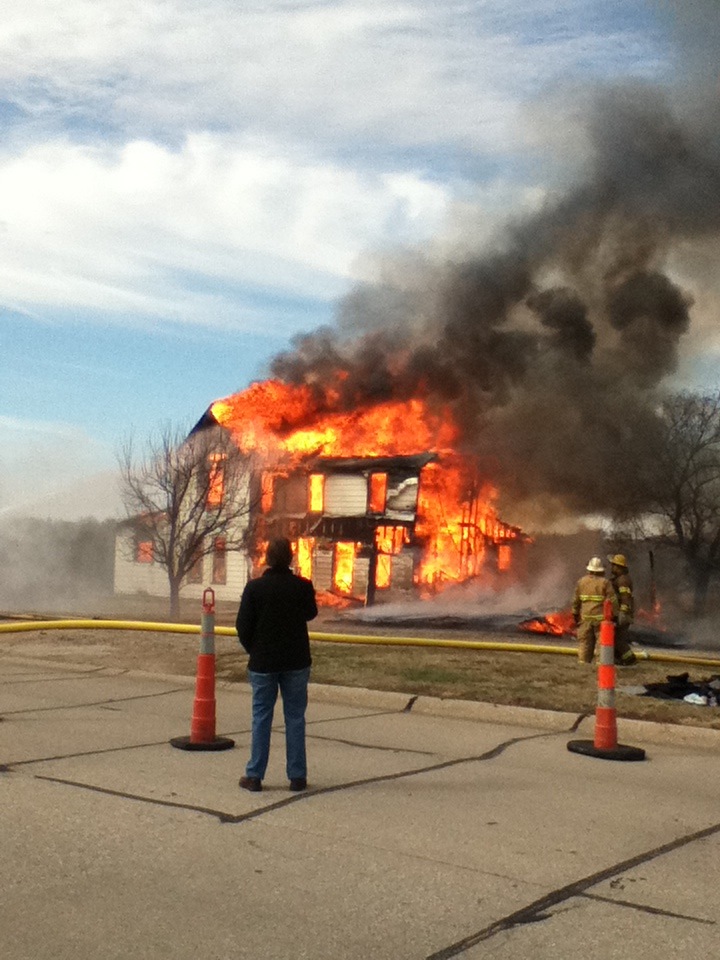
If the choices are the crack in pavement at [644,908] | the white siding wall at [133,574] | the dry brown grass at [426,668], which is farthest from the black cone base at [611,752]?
the white siding wall at [133,574]

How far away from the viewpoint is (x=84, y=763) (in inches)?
270

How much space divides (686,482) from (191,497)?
62.7 ft

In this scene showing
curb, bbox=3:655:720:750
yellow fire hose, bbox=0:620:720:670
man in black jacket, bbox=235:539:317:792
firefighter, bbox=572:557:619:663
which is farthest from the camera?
yellow fire hose, bbox=0:620:720:670

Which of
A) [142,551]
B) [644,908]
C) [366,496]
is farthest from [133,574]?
[644,908]

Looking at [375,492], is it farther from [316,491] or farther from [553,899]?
[553,899]

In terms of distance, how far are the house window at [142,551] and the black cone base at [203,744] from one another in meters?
33.0

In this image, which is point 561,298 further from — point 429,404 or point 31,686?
point 31,686

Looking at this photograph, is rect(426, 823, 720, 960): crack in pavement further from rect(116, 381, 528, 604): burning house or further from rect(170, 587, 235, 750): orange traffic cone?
rect(116, 381, 528, 604): burning house

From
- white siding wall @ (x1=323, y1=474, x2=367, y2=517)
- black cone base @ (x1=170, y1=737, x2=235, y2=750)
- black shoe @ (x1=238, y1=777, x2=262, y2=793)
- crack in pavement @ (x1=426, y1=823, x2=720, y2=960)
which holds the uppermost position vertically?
white siding wall @ (x1=323, y1=474, x2=367, y2=517)

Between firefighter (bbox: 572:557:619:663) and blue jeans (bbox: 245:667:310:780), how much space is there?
7.14 m

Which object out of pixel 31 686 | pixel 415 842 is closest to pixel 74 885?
pixel 415 842

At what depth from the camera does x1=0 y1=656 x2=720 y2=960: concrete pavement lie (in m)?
4.00

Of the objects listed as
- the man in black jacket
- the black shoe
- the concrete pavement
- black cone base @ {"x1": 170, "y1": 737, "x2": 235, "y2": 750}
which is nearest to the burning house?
the concrete pavement

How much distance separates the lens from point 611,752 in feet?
25.4
